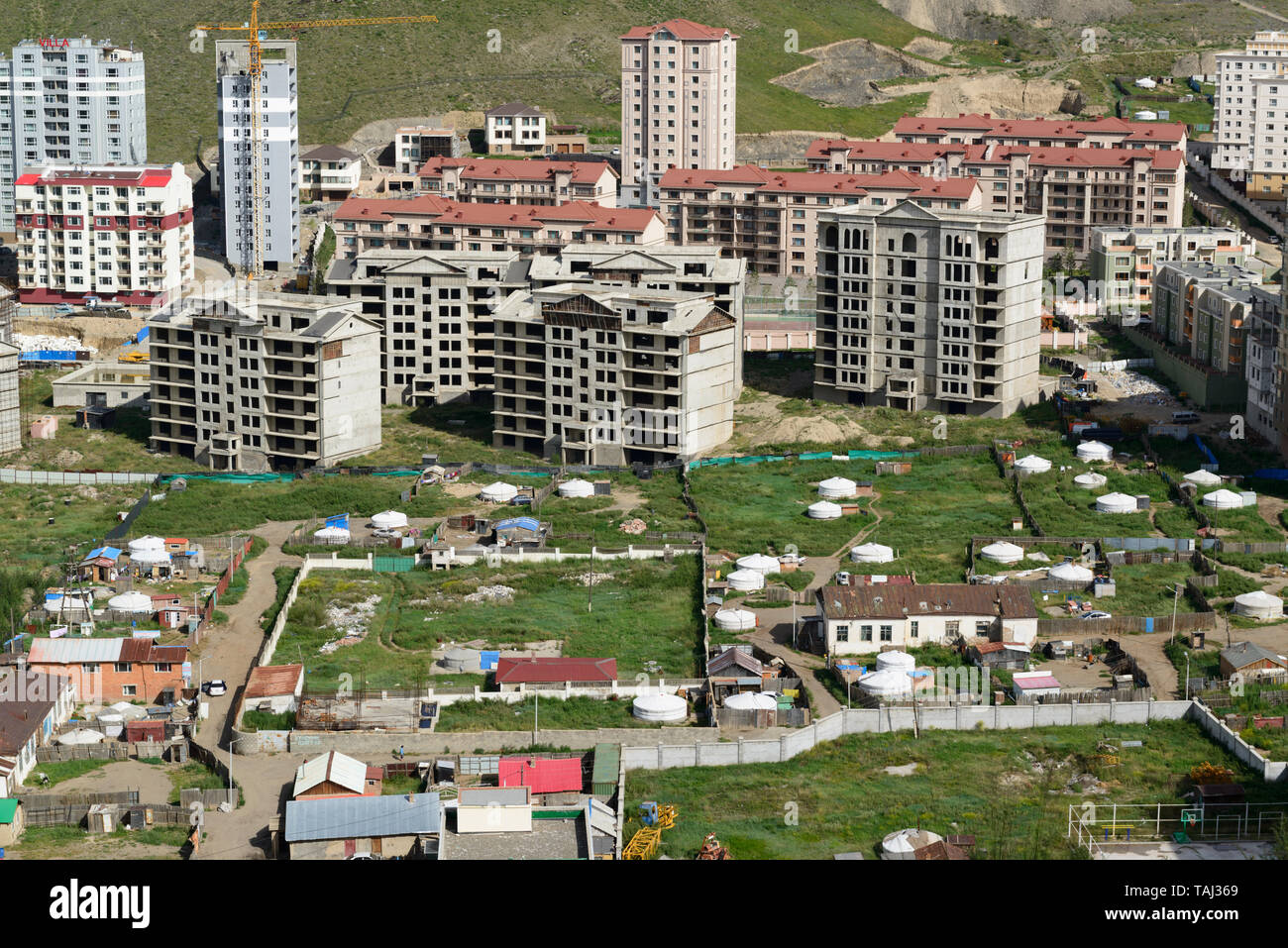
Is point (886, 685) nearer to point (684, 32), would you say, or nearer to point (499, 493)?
point (499, 493)

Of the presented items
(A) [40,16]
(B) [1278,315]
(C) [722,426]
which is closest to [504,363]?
(C) [722,426]

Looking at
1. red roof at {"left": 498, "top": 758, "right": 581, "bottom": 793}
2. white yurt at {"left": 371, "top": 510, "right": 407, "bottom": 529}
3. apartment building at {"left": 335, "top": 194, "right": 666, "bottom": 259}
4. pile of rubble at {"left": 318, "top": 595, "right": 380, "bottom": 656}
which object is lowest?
red roof at {"left": 498, "top": 758, "right": 581, "bottom": 793}

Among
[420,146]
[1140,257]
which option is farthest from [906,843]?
[420,146]

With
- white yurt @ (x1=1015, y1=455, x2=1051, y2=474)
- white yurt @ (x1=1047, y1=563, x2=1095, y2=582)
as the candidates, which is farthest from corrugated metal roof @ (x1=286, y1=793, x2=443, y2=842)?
white yurt @ (x1=1015, y1=455, x2=1051, y2=474)

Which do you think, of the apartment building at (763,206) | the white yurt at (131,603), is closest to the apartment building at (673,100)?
the apartment building at (763,206)

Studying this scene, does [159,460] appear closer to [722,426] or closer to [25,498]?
[25,498]

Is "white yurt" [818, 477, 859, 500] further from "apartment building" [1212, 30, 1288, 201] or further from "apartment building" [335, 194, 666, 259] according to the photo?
"apartment building" [1212, 30, 1288, 201]
